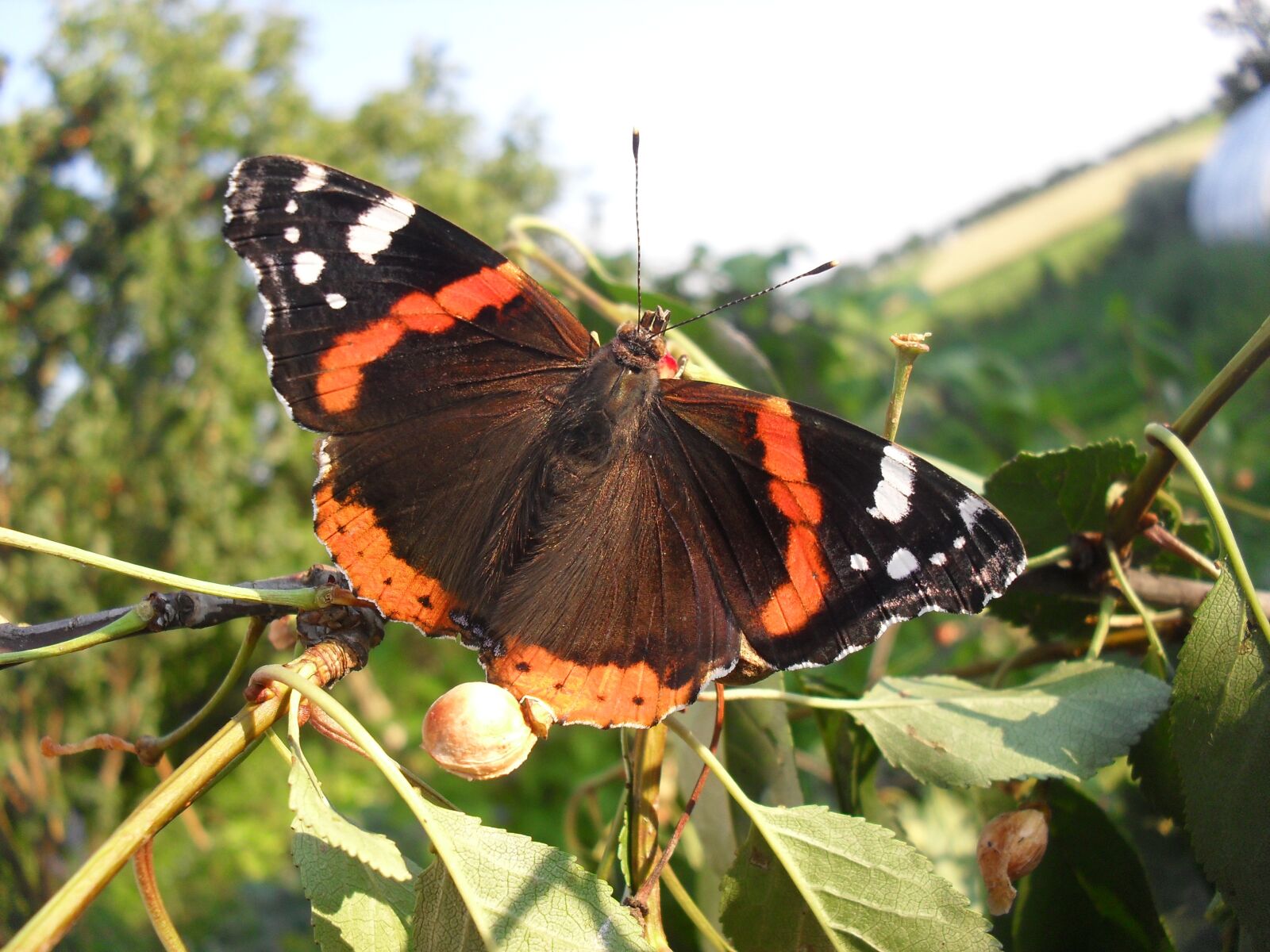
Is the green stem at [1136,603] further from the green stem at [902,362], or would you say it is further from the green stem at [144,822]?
the green stem at [144,822]

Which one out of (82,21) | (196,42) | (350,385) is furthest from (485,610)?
(196,42)

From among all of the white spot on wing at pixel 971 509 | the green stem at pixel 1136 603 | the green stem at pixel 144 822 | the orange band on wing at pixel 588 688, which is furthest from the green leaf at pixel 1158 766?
the green stem at pixel 144 822

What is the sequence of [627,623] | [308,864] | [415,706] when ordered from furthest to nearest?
[415,706] → [627,623] → [308,864]

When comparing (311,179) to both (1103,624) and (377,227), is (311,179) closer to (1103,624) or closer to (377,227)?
(377,227)

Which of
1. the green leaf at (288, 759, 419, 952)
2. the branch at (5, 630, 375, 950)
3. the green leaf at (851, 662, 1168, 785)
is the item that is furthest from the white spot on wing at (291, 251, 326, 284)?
the green leaf at (851, 662, 1168, 785)

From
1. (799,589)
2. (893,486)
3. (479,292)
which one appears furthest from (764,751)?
(479,292)

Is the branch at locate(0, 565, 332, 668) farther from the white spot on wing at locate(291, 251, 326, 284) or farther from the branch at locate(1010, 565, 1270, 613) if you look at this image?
the branch at locate(1010, 565, 1270, 613)

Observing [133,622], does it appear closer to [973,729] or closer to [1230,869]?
[973,729]
